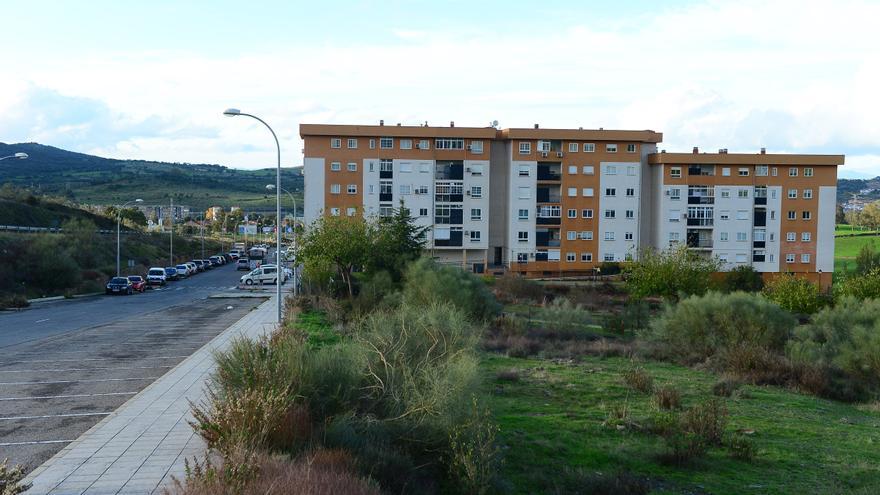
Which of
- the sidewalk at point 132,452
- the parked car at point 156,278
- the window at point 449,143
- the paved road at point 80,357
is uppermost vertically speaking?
the window at point 449,143

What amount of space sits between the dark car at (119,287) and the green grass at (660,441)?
3726 cm

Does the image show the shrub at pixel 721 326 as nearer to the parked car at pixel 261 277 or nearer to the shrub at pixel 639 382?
the shrub at pixel 639 382

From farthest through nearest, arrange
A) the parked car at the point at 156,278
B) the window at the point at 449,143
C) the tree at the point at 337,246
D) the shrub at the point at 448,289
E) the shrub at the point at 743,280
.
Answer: the window at the point at 449,143 → the parked car at the point at 156,278 → the shrub at the point at 743,280 → the tree at the point at 337,246 → the shrub at the point at 448,289

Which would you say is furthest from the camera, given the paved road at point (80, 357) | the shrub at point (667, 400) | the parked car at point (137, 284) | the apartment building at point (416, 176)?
the apartment building at point (416, 176)

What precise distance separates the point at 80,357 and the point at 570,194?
4505 centimetres

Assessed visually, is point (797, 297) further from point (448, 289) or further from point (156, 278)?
point (156, 278)

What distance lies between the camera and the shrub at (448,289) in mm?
27312

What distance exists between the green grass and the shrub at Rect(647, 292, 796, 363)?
16.7ft

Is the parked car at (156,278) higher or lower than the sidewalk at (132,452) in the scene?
lower

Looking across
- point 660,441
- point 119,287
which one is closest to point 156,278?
point 119,287

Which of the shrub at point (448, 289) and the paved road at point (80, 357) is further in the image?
the shrub at point (448, 289)

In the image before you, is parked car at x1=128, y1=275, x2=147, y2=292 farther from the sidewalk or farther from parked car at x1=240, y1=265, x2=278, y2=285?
the sidewalk

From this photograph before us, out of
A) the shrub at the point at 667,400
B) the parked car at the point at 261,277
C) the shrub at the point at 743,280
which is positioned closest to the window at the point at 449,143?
the parked car at the point at 261,277

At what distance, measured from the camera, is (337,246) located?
114 ft
